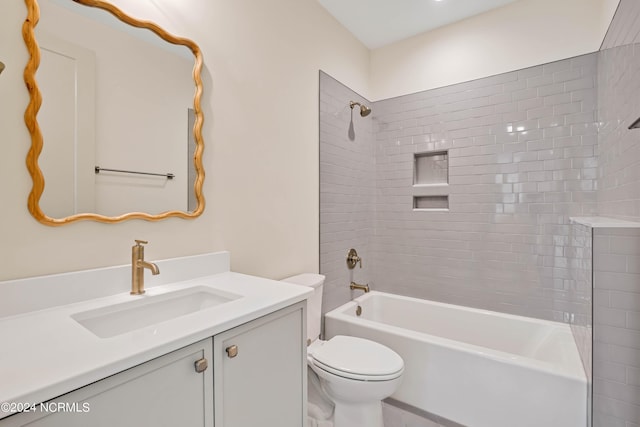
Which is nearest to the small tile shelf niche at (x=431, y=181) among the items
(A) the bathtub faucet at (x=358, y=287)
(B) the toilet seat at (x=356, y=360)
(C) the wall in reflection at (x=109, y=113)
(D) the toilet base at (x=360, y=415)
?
(A) the bathtub faucet at (x=358, y=287)

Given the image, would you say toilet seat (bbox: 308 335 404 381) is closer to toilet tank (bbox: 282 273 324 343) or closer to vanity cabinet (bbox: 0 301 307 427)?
toilet tank (bbox: 282 273 324 343)

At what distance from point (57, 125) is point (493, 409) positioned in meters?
2.37

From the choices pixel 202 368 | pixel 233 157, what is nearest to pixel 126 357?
pixel 202 368

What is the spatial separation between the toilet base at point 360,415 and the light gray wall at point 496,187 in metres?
1.24

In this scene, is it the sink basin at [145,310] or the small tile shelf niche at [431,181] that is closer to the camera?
the sink basin at [145,310]

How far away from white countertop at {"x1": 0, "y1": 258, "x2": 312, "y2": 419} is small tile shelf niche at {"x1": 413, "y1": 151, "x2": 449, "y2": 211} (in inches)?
72.0

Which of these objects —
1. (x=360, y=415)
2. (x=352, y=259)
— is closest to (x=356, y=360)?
(x=360, y=415)

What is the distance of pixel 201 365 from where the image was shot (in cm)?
85

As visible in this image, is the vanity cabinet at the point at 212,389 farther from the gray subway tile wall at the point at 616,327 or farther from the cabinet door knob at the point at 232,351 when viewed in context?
the gray subway tile wall at the point at 616,327

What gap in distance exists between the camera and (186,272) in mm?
1395

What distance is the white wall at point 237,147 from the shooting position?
0.99 metres

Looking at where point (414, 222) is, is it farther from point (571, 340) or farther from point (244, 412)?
point (244, 412)

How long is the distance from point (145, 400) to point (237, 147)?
1213mm

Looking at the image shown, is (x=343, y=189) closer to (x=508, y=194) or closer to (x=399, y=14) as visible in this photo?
(x=508, y=194)
